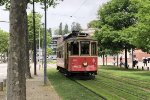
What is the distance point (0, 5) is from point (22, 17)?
2621 centimetres

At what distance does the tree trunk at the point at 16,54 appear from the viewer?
13445 millimetres

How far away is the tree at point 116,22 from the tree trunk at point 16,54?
4311cm

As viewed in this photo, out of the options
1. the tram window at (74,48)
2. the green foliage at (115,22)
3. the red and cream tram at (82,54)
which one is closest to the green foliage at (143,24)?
the red and cream tram at (82,54)

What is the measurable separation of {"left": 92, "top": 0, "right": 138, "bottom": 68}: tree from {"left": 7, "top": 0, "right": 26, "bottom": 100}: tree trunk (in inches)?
1697

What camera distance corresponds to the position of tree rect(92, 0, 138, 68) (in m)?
57.6

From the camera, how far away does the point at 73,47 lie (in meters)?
36.9

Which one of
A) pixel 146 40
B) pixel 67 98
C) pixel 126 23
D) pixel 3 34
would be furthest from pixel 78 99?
pixel 3 34

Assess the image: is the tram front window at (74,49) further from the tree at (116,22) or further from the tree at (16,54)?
the tree at (16,54)

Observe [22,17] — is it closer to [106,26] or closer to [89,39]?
[89,39]

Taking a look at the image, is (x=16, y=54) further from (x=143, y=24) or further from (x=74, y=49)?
(x=143, y=24)

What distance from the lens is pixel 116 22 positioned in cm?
5869

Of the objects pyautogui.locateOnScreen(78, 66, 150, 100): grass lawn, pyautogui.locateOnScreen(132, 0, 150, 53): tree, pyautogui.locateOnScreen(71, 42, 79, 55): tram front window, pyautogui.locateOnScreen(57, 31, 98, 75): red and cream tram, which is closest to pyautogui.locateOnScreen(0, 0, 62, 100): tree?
pyautogui.locateOnScreen(78, 66, 150, 100): grass lawn

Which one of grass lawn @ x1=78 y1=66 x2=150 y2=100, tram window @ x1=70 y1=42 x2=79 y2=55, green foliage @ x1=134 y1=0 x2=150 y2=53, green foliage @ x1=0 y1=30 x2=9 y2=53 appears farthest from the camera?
green foliage @ x1=0 y1=30 x2=9 y2=53

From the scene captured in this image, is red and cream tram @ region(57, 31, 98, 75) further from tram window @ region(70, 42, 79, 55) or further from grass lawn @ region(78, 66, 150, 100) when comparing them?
grass lawn @ region(78, 66, 150, 100)
